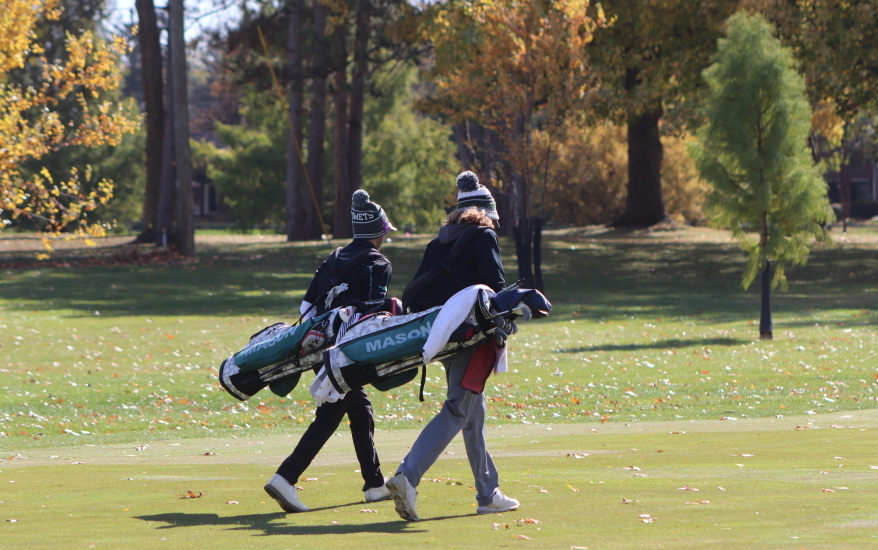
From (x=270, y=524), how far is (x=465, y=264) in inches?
74.7

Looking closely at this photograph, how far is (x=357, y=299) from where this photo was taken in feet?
24.1

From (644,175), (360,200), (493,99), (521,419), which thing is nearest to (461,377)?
(360,200)

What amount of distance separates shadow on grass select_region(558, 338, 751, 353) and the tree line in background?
3.26 meters

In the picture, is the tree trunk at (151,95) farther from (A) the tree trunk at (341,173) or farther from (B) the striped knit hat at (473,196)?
(B) the striped knit hat at (473,196)

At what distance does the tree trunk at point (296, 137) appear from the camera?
39938 millimetres

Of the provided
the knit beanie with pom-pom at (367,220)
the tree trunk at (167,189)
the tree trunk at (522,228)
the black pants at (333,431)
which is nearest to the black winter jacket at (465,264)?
the knit beanie with pom-pom at (367,220)

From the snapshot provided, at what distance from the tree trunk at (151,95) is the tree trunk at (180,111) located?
5.71 metres

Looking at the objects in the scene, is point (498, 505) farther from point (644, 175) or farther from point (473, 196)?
point (644, 175)

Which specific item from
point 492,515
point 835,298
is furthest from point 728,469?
point 835,298

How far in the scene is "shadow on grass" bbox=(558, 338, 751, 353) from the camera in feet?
64.2

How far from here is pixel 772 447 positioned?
934 centimetres

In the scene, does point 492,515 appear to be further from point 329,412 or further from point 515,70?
point 515,70

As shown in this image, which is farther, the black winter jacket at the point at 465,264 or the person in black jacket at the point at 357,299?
the person in black jacket at the point at 357,299

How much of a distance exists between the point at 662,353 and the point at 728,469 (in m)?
10.9
